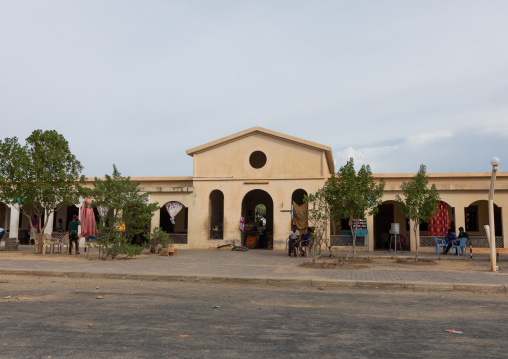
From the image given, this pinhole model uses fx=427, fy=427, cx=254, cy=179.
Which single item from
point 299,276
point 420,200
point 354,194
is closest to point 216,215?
point 354,194

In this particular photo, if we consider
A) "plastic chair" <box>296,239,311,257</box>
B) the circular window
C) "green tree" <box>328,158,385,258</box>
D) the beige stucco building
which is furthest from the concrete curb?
the circular window

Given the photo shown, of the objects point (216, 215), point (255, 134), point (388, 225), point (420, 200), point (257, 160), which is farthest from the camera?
point (388, 225)

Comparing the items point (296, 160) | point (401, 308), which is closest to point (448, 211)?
point (296, 160)

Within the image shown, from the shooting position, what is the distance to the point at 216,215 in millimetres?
27828

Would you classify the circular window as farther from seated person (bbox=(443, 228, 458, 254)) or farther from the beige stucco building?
seated person (bbox=(443, 228, 458, 254))

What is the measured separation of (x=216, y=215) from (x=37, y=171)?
11534mm

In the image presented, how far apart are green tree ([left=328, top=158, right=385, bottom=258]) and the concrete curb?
247 inches

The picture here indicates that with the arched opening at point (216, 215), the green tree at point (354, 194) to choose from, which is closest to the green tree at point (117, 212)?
the green tree at point (354, 194)

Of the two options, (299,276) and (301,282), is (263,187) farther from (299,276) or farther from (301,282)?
(301,282)

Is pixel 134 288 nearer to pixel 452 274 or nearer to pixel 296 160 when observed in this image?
pixel 452 274

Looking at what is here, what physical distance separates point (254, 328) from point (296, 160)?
19.9 metres

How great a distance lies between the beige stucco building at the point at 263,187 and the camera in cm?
2416

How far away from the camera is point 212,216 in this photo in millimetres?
26703

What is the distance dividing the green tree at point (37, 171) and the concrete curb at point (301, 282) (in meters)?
7.94
